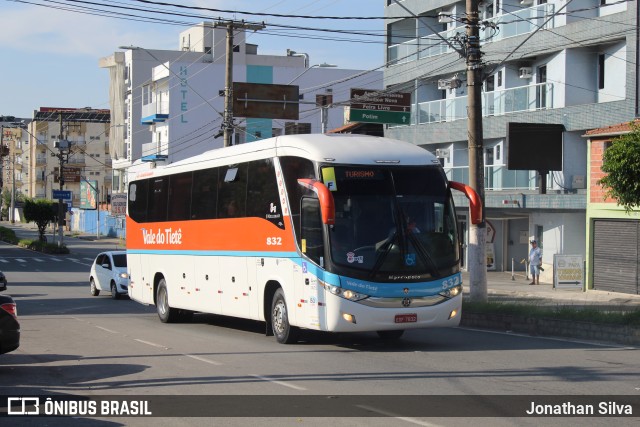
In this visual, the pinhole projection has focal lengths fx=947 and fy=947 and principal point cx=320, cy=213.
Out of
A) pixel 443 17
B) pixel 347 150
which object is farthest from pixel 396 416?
pixel 443 17

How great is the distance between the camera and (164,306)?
77.6 feet

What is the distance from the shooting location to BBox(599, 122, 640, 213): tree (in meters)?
23.4

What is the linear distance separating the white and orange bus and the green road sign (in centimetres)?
1803

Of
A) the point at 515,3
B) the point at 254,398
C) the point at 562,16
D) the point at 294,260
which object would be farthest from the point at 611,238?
the point at 254,398

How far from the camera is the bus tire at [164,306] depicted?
2336cm

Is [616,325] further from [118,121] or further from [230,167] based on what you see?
[118,121]

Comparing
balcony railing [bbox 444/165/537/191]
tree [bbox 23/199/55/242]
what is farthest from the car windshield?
tree [bbox 23/199/55/242]

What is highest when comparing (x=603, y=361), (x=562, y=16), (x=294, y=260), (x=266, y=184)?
(x=562, y=16)

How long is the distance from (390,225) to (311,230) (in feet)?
4.45

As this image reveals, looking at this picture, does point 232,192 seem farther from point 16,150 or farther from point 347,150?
point 16,150

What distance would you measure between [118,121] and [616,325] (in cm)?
9254

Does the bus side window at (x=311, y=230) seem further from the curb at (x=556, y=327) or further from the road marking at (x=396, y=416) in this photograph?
the curb at (x=556, y=327)

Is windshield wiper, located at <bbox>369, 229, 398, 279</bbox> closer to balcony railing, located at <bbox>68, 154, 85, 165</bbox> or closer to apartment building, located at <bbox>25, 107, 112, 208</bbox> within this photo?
apartment building, located at <bbox>25, 107, 112, 208</bbox>

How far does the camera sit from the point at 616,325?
17.9 metres
